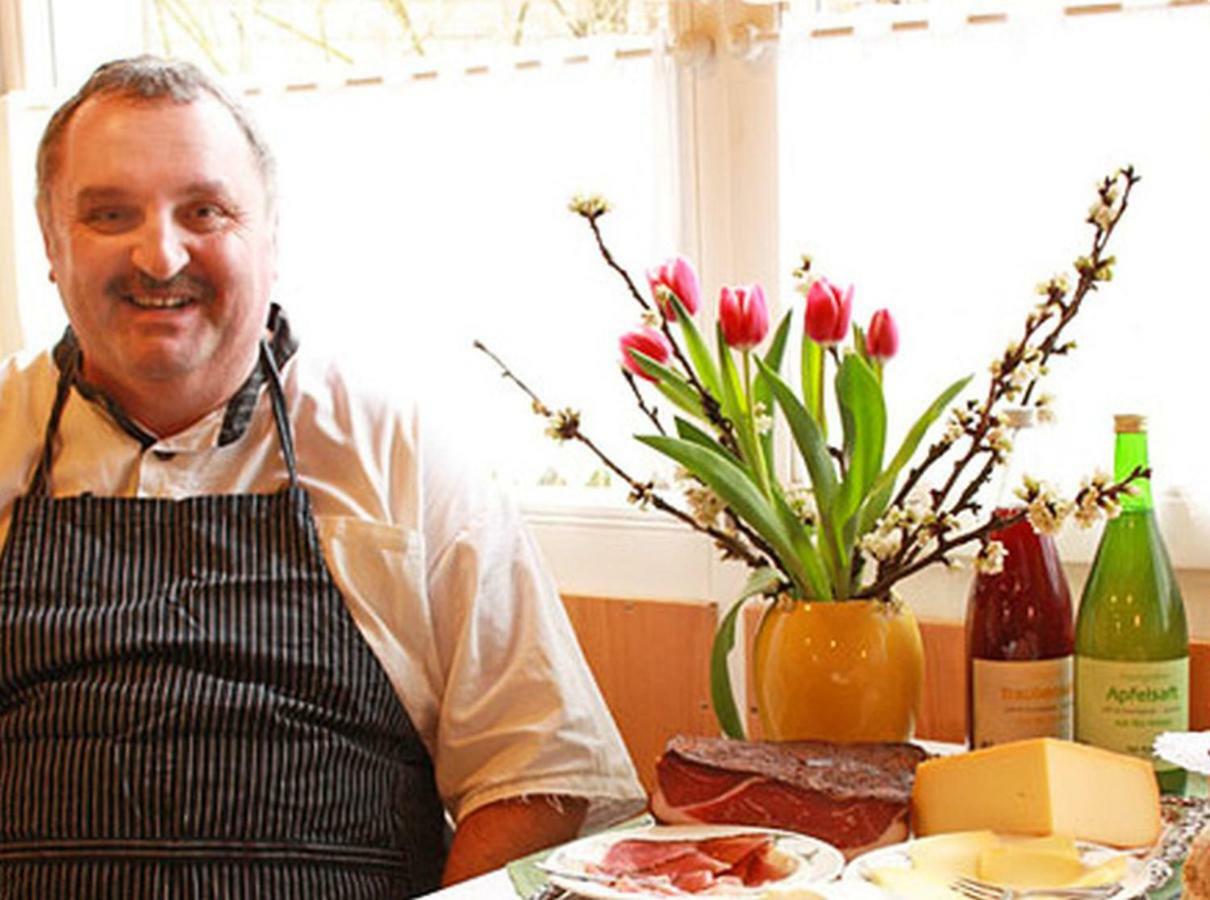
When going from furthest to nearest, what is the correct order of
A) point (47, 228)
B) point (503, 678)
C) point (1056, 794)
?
point (47, 228) < point (503, 678) < point (1056, 794)

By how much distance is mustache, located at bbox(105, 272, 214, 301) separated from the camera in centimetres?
188

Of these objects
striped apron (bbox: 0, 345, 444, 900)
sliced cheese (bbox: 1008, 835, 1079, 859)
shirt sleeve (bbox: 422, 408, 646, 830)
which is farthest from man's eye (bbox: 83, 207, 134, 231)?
sliced cheese (bbox: 1008, 835, 1079, 859)

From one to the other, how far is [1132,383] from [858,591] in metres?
0.45

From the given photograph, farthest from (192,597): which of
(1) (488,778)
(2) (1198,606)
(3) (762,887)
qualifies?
(2) (1198,606)

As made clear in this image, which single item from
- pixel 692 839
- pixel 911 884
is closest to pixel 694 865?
pixel 692 839

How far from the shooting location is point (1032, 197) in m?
1.91

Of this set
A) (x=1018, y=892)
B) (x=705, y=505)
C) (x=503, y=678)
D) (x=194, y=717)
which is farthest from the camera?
(x=503, y=678)

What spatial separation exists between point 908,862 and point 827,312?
48 centimetres

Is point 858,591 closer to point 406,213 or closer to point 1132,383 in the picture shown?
point 1132,383

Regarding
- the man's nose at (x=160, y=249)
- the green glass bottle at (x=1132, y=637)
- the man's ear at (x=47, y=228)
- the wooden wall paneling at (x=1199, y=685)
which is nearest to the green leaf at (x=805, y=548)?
the green glass bottle at (x=1132, y=637)

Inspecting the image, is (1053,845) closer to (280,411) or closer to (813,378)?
(813,378)

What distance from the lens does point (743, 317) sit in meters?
1.56

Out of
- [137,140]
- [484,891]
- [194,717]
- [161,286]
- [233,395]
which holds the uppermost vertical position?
[137,140]

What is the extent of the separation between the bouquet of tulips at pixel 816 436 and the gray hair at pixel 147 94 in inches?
19.6
